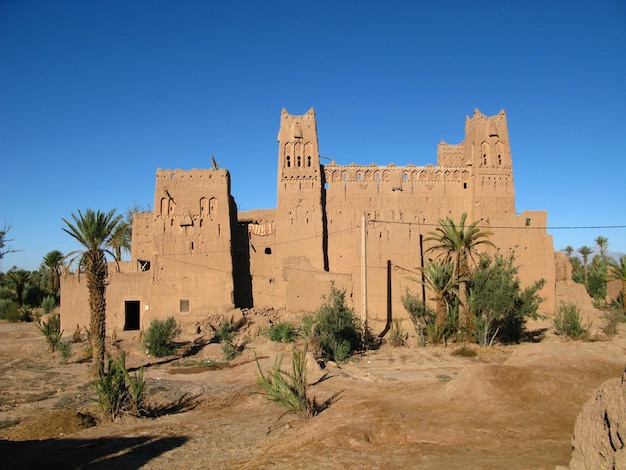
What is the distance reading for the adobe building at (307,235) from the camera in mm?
24125

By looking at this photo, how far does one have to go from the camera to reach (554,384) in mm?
10117

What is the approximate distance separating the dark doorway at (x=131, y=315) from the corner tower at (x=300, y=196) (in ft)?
25.4

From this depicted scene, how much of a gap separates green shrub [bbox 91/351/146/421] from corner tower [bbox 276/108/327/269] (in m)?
13.2

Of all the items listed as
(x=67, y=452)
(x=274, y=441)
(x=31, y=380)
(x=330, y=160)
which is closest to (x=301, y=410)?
(x=274, y=441)

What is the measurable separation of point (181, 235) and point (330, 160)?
8007mm

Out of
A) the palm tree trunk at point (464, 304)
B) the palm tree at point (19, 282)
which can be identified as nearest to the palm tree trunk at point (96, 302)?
the palm tree trunk at point (464, 304)

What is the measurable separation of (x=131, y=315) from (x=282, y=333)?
30.7ft

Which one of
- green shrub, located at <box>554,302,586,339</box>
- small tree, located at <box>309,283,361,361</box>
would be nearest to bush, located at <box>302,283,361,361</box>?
small tree, located at <box>309,283,361,361</box>

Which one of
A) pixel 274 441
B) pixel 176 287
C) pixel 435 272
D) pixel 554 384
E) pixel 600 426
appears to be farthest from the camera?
pixel 176 287

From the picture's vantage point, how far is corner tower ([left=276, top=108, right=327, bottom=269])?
25.1 m

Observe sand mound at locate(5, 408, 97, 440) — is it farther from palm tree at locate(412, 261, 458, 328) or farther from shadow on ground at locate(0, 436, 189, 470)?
palm tree at locate(412, 261, 458, 328)

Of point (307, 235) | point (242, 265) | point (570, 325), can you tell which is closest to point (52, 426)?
point (242, 265)

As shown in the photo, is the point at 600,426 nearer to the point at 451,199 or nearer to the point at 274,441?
the point at 274,441

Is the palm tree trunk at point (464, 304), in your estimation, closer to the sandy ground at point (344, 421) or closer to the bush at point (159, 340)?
the sandy ground at point (344, 421)
